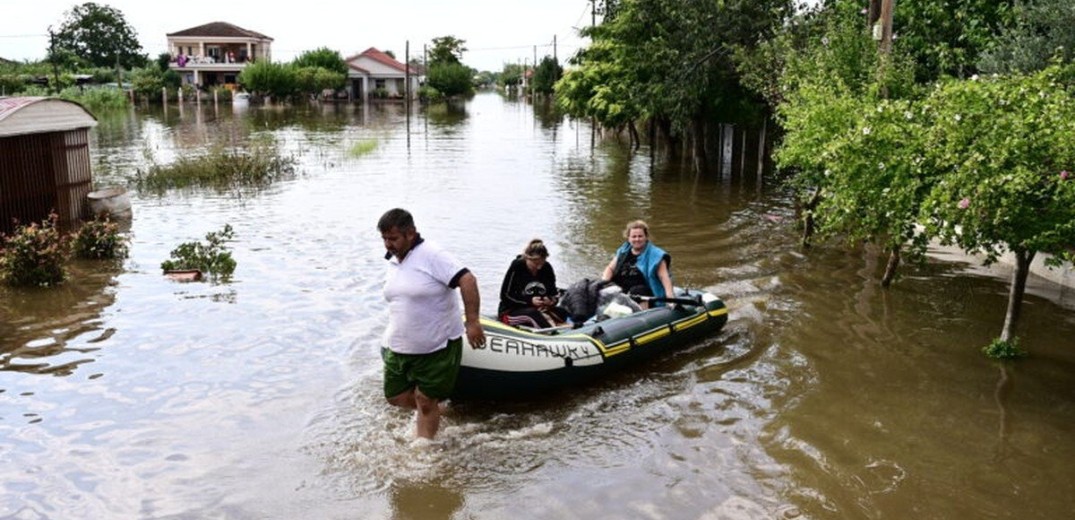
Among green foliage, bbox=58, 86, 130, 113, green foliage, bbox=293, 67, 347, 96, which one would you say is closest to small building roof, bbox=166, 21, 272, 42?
green foliage, bbox=293, 67, 347, 96

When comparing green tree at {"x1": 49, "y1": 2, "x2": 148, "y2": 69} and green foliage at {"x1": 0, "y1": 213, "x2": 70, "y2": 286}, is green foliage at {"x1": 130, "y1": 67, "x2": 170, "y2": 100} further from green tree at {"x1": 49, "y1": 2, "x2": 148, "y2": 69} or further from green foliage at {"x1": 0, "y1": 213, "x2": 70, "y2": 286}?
green foliage at {"x1": 0, "y1": 213, "x2": 70, "y2": 286}

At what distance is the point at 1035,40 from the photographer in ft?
51.5

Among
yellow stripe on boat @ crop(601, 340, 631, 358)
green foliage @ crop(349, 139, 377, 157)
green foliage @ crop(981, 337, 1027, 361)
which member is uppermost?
green foliage @ crop(349, 139, 377, 157)

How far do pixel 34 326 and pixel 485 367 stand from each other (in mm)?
6467

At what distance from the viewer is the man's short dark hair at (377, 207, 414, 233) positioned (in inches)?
250

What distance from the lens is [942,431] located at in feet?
25.7

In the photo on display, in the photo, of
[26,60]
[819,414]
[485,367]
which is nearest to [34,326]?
[485,367]

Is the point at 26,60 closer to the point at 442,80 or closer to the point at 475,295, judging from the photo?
the point at 442,80

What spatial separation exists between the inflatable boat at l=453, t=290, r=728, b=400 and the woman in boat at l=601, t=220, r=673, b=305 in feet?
0.94

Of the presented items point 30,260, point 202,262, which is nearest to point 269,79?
point 202,262

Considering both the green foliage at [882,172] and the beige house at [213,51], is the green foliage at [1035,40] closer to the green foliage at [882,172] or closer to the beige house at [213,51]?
the green foliage at [882,172]

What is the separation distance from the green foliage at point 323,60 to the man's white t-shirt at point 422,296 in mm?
81698

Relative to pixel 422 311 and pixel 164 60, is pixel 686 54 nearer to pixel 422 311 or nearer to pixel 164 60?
pixel 422 311

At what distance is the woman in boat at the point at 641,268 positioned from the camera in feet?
33.2
